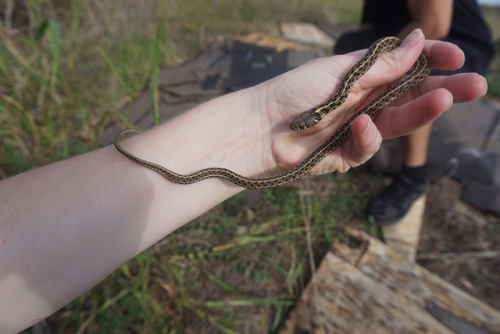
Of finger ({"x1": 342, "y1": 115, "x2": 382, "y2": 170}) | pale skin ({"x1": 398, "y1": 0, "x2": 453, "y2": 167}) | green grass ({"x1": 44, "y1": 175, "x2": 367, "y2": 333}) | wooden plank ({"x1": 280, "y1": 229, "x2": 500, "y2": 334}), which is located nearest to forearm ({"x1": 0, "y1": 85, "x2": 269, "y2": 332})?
green grass ({"x1": 44, "y1": 175, "x2": 367, "y2": 333})

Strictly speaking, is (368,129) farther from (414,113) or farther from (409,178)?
(409,178)

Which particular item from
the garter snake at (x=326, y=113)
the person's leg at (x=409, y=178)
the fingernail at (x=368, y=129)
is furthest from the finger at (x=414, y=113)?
the person's leg at (x=409, y=178)

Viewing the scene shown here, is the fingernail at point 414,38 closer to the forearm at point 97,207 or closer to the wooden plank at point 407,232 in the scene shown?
the forearm at point 97,207

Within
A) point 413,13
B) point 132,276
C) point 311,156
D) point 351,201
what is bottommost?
point 351,201

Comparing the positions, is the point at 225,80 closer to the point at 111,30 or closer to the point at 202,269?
the point at 111,30

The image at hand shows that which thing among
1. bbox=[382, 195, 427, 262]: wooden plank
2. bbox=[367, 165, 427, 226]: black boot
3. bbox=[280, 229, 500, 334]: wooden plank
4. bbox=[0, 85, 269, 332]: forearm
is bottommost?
bbox=[382, 195, 427, 262]: wooden plank

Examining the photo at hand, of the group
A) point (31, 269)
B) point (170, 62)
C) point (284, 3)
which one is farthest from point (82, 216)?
point (284, 3)

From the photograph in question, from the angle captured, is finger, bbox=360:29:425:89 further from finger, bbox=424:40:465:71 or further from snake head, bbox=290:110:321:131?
snake head, bbox=290:110:321:131
